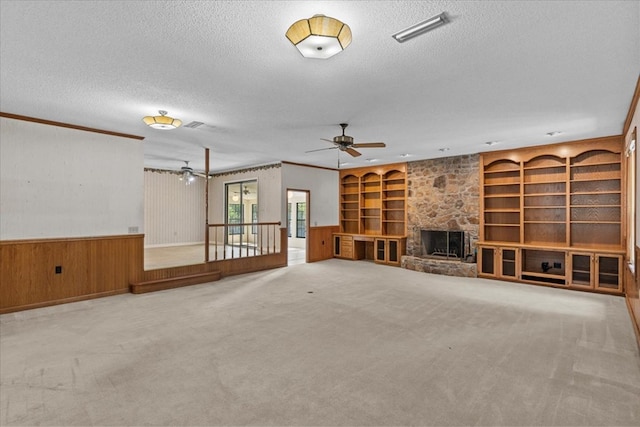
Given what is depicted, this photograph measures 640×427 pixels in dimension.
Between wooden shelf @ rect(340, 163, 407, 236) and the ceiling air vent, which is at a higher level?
the ceiling air vent

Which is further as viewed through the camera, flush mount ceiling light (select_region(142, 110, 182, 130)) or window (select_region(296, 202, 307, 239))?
window (select_region(296, 202, 307, 239))

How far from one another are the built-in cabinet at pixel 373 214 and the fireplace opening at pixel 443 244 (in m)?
0.63

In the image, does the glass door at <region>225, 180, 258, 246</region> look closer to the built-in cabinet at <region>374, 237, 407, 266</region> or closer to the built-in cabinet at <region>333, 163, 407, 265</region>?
→ the built-in cabinet at <region>333, 163, 407, 265</region>

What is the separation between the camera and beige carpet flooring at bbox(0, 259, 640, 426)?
2373 mm

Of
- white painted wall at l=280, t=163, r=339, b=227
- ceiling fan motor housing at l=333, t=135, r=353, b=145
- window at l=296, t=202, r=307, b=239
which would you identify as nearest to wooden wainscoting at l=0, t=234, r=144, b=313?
white painted wall at l=280, t=163, r=339, b=227

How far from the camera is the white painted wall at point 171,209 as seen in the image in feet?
34.8

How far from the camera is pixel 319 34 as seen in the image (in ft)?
7.23

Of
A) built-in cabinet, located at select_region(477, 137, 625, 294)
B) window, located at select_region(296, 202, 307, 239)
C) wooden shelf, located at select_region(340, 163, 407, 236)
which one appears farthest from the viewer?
window, located at select_region(296, 202, 307, 239)

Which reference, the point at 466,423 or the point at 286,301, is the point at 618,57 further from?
the point at 286,301

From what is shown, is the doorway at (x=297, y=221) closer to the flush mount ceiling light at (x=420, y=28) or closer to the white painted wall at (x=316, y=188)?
the white painted wall at (x=316, y=188)

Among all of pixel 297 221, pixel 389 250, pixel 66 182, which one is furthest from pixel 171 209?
pixel 389 250

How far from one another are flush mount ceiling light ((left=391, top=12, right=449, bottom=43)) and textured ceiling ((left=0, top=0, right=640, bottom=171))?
2.5 inches

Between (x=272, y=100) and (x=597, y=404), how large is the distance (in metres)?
4.36

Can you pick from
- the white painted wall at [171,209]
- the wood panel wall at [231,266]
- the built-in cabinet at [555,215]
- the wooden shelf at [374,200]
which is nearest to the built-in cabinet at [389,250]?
the wooden shelf at [374,200]
